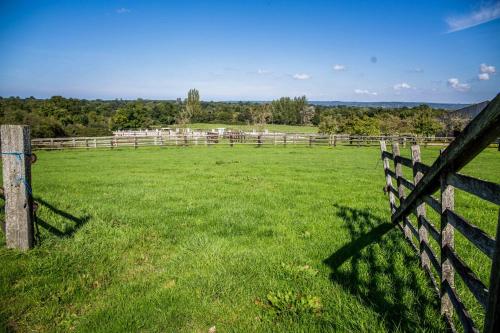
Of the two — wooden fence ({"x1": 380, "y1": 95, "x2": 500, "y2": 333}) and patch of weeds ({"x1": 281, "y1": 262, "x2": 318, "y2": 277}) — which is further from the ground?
wooden fence ({"x1": 380, "y1": 95, "x2": 500, "y2": 333})

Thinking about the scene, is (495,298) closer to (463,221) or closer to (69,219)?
(463,221)

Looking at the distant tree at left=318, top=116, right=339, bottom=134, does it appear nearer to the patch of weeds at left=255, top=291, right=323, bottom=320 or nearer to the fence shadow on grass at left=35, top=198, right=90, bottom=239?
the fence shadow on grass at left=35, top=198, right=90, bottom=239

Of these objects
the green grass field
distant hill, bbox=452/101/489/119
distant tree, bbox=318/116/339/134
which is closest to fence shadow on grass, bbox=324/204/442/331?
the green grass field

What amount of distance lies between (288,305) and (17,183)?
4.53 meters

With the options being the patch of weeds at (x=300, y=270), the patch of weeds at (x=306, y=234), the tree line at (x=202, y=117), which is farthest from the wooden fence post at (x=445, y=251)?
the patch of weeds at (x=306, y=234)

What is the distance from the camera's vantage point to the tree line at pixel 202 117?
54281mm

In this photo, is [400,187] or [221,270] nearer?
[221,270]

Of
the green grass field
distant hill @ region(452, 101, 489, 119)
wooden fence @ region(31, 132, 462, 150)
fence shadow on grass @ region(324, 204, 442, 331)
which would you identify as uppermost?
distant hill @ region(452, 101, 489, 119)

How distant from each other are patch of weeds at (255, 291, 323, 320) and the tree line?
7.91 feet

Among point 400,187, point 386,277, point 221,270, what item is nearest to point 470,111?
point 400,187

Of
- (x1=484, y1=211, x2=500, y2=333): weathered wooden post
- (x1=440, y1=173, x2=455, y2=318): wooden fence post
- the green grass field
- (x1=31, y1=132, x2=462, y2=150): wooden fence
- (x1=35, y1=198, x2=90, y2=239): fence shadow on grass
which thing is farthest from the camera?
(x1=31, y1=132, x2=462, y2=150): wooden fence

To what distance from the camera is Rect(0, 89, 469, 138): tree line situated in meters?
54.3

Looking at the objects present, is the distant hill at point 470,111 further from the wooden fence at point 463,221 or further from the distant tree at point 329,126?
the wooden fence at point 463,221

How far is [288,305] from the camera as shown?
374 centimetres
